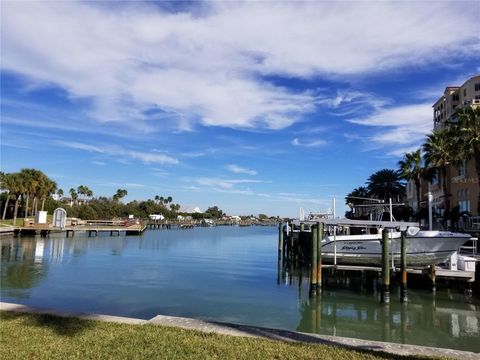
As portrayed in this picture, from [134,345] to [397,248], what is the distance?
1764cm

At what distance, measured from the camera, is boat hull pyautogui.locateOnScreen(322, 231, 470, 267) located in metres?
20.7

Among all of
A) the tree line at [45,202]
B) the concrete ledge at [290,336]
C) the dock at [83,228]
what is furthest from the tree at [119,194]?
the concrete ledge at [290,336]

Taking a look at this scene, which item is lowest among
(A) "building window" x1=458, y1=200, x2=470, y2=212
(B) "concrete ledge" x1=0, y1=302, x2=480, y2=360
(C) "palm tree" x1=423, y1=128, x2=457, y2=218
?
(B) "concrete ledge" x1=0, y1=302, x2=480, y2=360

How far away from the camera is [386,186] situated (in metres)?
75.1

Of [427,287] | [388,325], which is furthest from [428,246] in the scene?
[388,325]

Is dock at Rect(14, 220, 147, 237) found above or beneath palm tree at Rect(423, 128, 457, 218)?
beneath

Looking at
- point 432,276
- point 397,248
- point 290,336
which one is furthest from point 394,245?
point 290,336

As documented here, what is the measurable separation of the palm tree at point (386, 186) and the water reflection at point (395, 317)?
180 feet

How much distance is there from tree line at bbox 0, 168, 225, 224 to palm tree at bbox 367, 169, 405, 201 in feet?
200

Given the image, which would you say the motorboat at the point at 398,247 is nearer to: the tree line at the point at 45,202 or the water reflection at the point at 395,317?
the water reflection at the point at 395,317

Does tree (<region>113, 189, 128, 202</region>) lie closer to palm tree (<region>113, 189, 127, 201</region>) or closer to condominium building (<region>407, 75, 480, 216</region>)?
palm tree (<region>113, 189, 127, 201</region>)

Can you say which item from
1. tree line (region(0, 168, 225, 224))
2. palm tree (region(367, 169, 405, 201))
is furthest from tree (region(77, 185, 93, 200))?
palm tree (region(367, 169, 405, 201))

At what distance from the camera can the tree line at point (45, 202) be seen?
2945 inches

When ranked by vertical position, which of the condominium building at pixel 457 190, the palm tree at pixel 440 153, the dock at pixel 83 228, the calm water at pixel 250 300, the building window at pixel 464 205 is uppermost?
the palm tree at pixel 440 153
